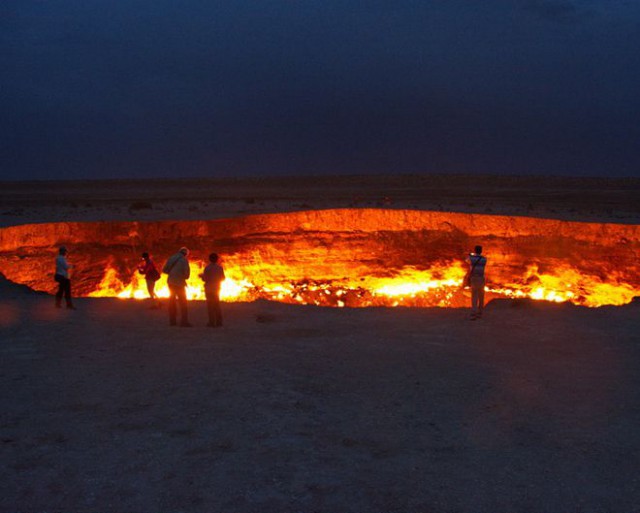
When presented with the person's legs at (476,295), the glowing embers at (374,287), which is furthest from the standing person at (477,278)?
the glowing embers at (374,287)

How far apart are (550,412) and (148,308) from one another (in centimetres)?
835

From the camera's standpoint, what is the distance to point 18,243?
18.3 meters

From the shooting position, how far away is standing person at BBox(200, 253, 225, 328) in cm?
1059

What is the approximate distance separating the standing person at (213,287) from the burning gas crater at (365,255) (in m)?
9.47

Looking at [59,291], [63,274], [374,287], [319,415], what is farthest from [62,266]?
[374,287]

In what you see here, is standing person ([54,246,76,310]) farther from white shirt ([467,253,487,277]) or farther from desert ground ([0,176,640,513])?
white shirt ([467,253,487,277])

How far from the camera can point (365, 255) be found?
70.4ft

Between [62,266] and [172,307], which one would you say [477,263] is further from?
[62,266]

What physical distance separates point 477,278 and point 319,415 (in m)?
5.88

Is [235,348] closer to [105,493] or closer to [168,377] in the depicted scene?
[168,377]

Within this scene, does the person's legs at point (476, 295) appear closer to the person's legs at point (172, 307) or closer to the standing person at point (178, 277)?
the standing person at point (178, 277)

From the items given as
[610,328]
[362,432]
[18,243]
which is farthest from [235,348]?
[18,243]

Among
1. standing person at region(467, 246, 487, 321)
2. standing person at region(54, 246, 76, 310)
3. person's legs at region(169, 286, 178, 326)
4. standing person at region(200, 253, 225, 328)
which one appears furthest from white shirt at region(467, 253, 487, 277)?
standing person at region(54, 246, 76, 310)

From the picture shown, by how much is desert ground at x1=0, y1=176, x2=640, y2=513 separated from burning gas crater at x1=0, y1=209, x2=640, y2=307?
851cm
